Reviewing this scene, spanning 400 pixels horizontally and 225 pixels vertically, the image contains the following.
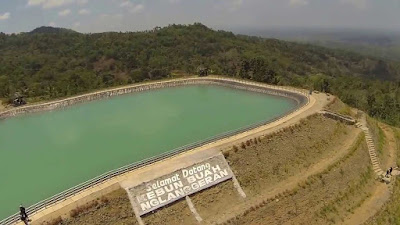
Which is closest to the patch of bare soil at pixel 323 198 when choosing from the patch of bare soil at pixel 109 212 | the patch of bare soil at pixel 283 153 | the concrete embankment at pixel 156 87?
the patch of bare soil at pixel 283 153

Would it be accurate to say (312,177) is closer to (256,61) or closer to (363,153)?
(363,153)

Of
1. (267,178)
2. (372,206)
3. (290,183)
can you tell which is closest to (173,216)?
(267,178)

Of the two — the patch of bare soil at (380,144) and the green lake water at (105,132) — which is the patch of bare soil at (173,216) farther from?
the patch of bare soil at (380,144)

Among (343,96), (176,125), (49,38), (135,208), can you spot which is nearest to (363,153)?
(176,125)

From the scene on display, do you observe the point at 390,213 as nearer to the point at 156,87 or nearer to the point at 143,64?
the point at 156,87

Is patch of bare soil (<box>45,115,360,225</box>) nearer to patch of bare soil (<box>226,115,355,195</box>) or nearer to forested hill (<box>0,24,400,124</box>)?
patch of bare soil (<box>226,115,355,195</box>)

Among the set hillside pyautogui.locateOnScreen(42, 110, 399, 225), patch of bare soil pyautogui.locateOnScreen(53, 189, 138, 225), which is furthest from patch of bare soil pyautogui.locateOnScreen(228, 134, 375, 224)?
patch of bare soil pyautogui.locateOnScreen(53, 189, 138, 225)

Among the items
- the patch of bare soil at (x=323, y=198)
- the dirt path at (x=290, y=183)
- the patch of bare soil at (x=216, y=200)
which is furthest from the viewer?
the patch of bare soil at (x=323, y=198)
